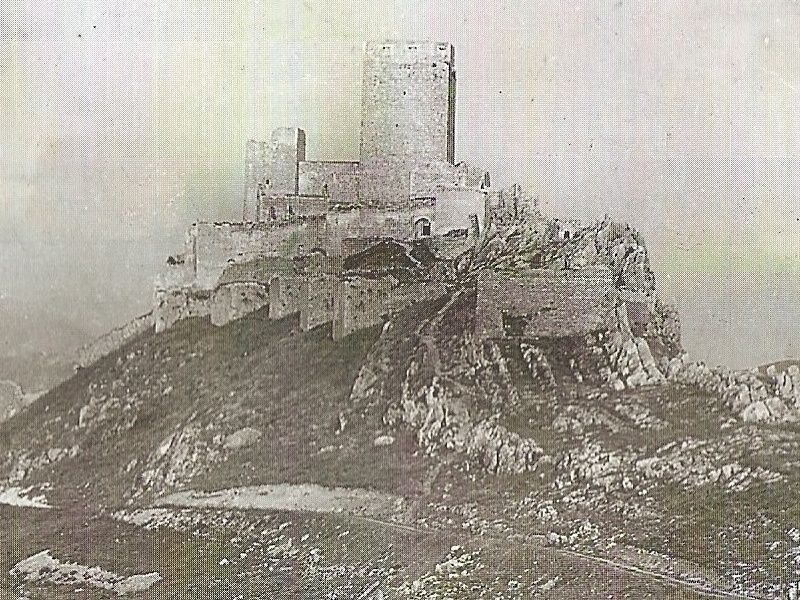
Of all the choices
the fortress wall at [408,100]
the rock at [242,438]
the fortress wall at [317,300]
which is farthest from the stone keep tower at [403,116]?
the rock at [242,438]

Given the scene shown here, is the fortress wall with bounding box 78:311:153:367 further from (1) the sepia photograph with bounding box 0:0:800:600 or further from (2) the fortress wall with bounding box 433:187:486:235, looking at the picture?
(2) the fortress wall with bounding box 433:187:486:235

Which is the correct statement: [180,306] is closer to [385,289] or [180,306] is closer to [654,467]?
[385,289]

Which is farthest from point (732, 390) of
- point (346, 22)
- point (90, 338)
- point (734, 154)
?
point (90, 338)

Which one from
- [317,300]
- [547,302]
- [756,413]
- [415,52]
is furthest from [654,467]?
[415,52]

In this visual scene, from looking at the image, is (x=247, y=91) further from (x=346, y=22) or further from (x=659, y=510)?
(x=659, y=510)

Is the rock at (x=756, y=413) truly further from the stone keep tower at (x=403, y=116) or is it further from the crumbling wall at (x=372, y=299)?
the stone keep tower at (x=403, y=116)

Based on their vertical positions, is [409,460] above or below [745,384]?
below
